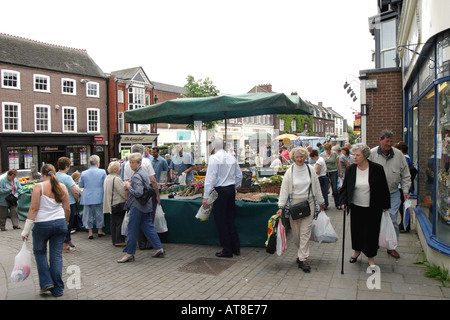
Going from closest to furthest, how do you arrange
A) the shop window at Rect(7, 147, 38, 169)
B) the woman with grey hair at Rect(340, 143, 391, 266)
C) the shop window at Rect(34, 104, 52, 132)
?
the woman with grey hair at Rect(340, 143, 391, 266), the shop window at Rect(7, 147, 38, 169), the shop window at Rect(34, 104, 52, 132)

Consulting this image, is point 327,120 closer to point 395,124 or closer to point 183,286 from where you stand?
point 395,124

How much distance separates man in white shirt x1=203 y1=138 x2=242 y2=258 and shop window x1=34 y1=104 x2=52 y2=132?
87.7 feet

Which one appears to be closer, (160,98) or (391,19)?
(391,19)

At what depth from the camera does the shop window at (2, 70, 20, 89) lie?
26.0m

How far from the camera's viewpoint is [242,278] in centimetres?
480

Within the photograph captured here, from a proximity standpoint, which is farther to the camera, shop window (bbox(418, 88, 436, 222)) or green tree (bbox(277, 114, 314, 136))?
green tree (bbox(277, 114, 314, 136))

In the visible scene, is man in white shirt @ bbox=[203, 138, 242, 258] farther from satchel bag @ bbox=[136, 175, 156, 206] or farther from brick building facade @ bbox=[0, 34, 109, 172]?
brick building facade @ bbox=[0, 34, 109, 172]

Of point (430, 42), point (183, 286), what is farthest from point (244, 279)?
point (430, 42)

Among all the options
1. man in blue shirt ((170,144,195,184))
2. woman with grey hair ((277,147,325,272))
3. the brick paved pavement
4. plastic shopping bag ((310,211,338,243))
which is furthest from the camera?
man in blue shirt ((170,144,195,184))

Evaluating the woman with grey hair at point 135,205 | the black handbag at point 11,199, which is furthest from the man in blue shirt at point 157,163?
the woman with grey hair at point 135,205

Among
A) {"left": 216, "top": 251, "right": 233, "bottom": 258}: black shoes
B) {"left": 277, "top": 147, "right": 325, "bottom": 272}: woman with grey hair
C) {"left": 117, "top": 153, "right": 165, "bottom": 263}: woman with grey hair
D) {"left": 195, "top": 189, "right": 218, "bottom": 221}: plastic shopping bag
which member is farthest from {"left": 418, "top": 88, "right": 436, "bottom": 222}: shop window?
{"left": 117, "top": 153, "right": 165, "bottom": 263}: woman with grey hair

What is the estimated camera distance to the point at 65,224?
446 centimetres

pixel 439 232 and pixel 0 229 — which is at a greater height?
pixel 439 232

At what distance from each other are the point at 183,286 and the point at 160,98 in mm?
38190
